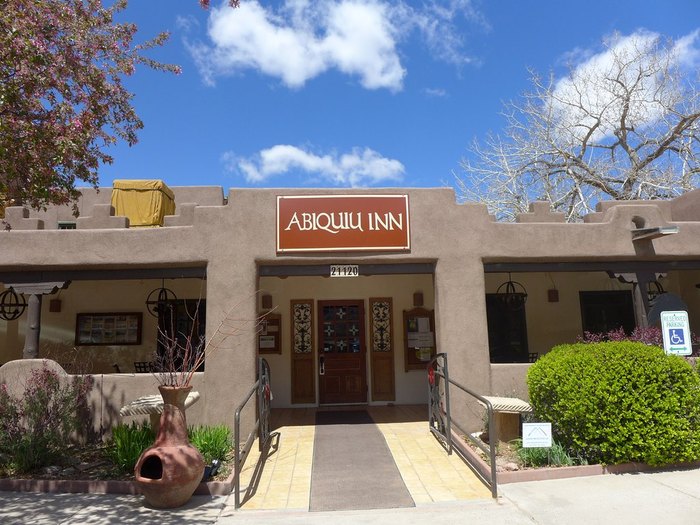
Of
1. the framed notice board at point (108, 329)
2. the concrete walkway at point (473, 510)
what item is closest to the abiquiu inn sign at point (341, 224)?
the concrete walkway at point (473, 510)

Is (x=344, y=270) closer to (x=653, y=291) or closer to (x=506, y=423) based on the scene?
(x=506, y=423)

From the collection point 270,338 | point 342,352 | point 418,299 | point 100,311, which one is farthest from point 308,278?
point 100,311

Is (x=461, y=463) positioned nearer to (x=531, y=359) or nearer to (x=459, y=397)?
(x=459, y=397)

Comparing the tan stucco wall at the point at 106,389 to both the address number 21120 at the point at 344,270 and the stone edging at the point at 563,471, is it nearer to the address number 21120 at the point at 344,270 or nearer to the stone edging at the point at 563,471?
the address number 21120 at the point at 344,270

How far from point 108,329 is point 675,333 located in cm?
1117

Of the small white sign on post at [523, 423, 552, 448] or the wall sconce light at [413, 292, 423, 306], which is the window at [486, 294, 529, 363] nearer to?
the wall sconce light at [413, 292, 423, 306]

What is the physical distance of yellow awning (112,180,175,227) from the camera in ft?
36.0

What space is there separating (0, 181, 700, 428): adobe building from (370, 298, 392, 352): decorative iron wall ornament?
1.2 inches

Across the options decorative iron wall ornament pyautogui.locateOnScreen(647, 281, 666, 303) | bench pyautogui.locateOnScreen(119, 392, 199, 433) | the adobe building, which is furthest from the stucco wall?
decorative iron wall ornament pyautogui.locateOnScreen(647, 281, 666, 303)

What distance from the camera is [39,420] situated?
24.0ft

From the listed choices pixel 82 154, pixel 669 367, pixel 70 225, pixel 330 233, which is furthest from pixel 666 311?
pixel 70 225

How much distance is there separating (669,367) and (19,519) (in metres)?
7.82

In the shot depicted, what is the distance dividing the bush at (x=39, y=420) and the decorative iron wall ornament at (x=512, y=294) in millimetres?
8775

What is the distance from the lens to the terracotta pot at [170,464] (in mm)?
5844
